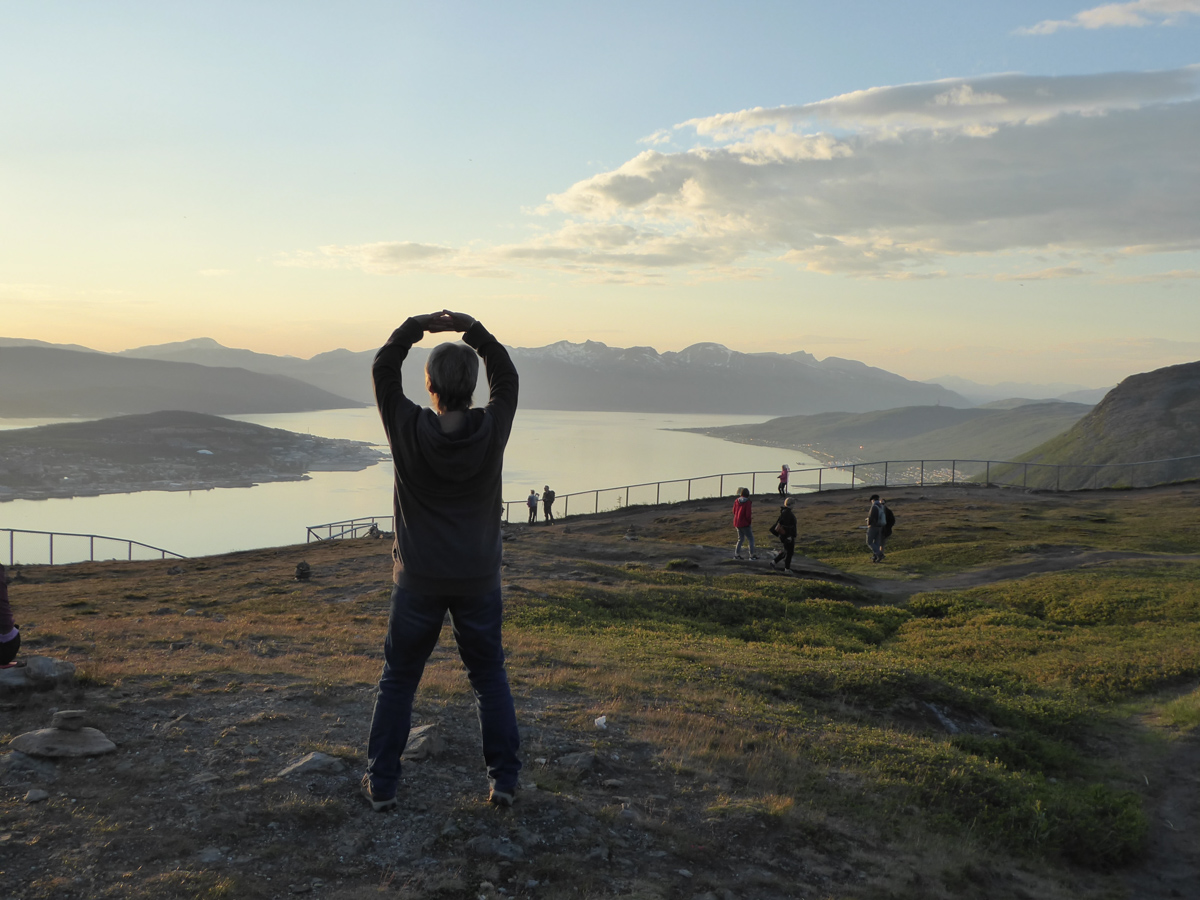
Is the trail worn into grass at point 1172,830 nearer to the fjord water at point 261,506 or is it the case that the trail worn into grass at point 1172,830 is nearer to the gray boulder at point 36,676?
the gray boulder at point 36,676

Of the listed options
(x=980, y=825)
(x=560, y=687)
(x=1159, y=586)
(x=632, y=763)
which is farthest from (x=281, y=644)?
(x=1159, y=586)

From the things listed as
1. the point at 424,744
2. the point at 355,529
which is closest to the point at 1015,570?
the point at 424,744

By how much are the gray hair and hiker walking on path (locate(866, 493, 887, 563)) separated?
25340 millimetres

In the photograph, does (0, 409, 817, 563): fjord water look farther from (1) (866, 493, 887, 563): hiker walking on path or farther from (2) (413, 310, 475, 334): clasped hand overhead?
(2) (413, 310, 475, 334): clasped hand overhead

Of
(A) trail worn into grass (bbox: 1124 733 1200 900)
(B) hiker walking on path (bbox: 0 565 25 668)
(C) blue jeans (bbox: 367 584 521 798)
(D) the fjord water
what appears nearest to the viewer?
(C) blue jeans (bbox: 367 584 521 798)

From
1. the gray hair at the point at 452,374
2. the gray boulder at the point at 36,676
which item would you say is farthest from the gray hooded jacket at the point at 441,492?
the gray boulder at the point at 36,676

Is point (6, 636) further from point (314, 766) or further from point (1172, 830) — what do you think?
point (1172, 830)

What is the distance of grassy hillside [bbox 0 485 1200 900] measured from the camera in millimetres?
4289

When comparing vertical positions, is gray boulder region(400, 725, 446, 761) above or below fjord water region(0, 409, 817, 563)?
above

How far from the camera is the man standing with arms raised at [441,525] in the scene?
4.30 metres

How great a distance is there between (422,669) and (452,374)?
185 centimetres

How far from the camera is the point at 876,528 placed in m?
27.6

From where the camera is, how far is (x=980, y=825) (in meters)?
6.11

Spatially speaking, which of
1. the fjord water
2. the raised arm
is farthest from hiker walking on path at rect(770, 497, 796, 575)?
the fjord water
